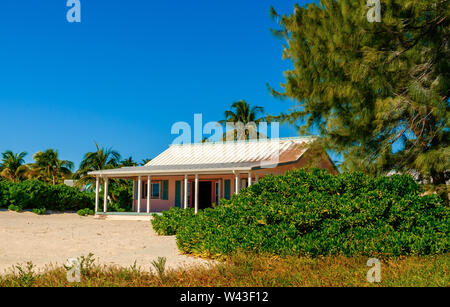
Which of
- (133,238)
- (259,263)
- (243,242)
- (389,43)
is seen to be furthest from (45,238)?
(389,43)

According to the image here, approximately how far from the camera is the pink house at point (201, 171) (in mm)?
18812

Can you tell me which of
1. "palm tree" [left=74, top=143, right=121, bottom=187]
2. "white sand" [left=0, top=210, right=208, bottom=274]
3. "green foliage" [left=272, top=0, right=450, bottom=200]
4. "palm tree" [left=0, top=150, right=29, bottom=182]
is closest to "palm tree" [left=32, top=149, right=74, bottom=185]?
"palm tree" [left=0, top=150, right=29, bottom=182]

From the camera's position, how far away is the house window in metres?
22.6

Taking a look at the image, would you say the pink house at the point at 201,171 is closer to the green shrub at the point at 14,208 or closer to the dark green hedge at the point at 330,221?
the green shrub at the point at 14,208

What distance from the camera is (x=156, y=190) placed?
2278 cm

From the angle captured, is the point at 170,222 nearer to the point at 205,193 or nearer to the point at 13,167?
the point at 205,193

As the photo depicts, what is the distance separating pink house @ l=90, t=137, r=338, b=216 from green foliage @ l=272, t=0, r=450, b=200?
6.11 metres

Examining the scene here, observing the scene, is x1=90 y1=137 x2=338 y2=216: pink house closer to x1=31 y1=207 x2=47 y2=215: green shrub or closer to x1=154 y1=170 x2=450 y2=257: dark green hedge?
x1=31 y1=207 x2=47 y2=215: green shrub

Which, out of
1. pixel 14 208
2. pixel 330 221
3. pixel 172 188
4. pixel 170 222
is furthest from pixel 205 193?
pixel 330 221

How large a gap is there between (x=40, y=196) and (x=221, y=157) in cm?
981

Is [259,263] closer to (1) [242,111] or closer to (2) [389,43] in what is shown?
(2) [389,43]

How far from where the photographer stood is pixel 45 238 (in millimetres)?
11016

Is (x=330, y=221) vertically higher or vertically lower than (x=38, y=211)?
higher

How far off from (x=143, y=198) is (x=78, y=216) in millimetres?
3661
